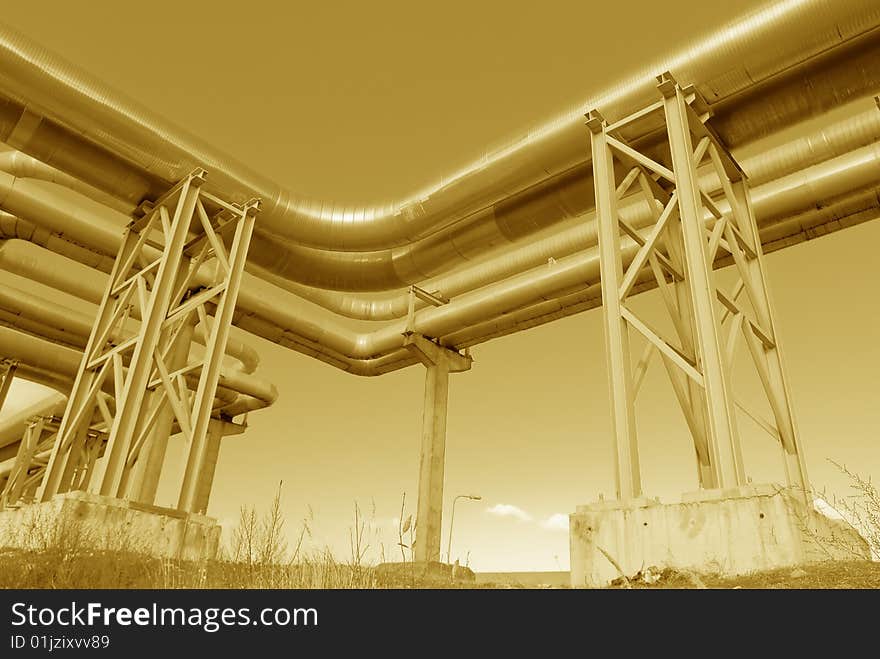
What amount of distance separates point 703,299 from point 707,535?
252cm

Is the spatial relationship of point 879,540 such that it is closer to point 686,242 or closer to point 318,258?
point 686,242

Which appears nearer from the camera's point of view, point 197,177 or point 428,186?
point 197,177

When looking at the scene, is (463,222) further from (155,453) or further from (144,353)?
(155,453)

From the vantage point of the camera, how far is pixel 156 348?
381 inches

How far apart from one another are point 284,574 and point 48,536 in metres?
3.88

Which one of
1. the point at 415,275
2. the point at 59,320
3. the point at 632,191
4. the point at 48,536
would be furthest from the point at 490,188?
the point at 59,320

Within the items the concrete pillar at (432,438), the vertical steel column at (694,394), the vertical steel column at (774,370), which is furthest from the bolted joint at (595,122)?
the concrete pillar at (432,438)

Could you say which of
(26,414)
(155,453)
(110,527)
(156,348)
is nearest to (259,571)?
(110,527)

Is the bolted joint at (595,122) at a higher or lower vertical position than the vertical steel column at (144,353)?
higher

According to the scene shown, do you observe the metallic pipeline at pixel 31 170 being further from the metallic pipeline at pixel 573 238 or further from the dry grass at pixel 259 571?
the dry grass at pixel 259 571

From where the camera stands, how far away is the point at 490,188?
998cm

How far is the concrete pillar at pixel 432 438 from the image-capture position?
1479 cm

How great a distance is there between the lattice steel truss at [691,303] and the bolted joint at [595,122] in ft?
0.05

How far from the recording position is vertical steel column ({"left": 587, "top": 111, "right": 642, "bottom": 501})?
6.56 metres
